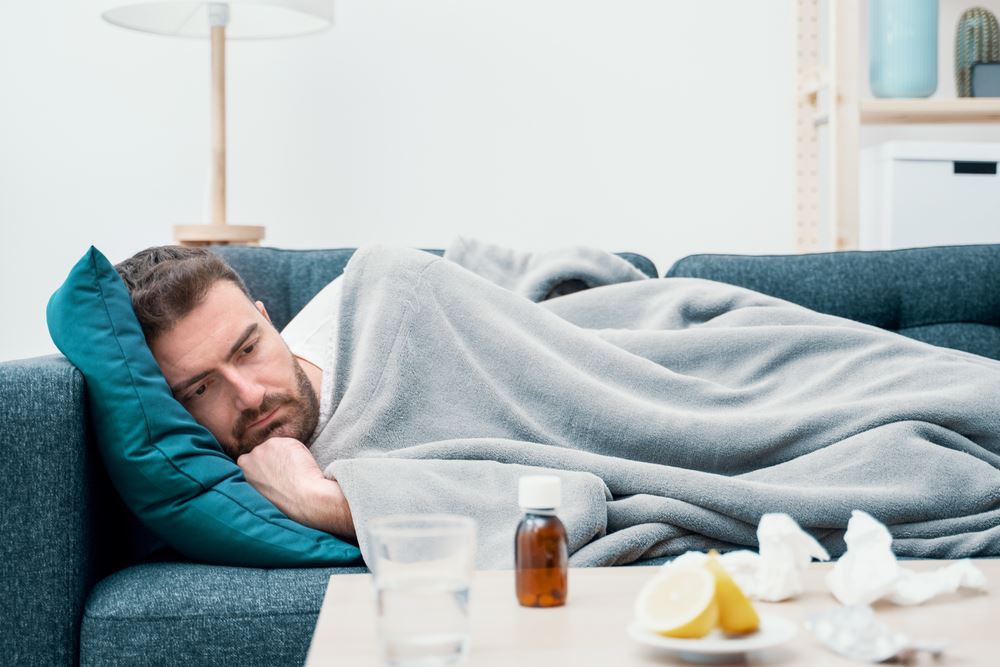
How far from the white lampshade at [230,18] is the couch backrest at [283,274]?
1.73ft

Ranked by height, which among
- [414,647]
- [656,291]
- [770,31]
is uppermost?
[770,31]

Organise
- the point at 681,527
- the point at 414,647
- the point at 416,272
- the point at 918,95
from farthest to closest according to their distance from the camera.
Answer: the point at 918,95 → the point at 416,272 → the point at 681,527 → the point at 414,647

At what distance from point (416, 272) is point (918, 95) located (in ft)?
4.39

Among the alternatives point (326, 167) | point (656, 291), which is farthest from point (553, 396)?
point (326, 167)

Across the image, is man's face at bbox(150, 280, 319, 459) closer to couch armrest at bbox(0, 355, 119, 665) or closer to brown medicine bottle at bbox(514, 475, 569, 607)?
couch armrest at bbox(0, 355, 119, 665)

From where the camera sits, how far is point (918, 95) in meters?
2.34

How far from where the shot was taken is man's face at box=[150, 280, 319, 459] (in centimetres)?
142

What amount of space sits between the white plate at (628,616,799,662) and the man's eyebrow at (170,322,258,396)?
0.85 m

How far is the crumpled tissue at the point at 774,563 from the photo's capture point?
2.68 feet

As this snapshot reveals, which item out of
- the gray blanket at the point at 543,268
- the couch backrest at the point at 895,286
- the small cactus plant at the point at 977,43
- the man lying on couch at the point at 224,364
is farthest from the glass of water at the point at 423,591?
the small cactus plant at the point at 977,43

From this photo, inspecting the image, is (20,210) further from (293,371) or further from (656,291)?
(656,291)

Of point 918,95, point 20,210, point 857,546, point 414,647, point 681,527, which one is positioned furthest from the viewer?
point 20,210

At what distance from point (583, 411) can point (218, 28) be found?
126 cm

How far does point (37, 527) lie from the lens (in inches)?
46.0
